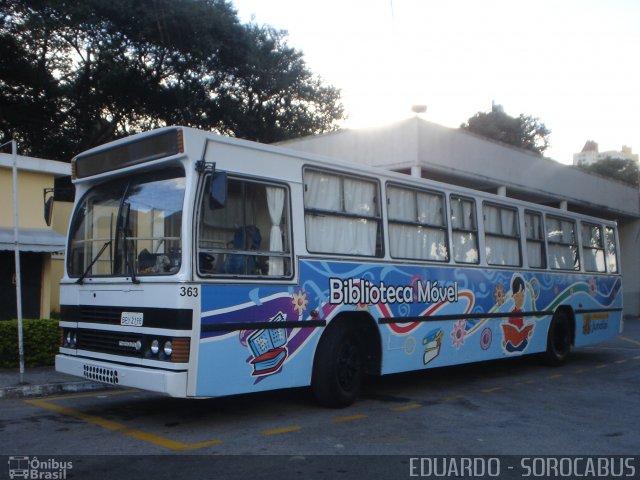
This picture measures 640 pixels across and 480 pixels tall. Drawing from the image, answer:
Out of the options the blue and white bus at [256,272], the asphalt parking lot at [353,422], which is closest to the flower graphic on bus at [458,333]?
the blue and white bus at [256,272]

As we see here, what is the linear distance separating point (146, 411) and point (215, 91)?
2730cm

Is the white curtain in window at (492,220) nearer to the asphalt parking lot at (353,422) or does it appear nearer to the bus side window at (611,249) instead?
the asphalt parking lot at (353,422)

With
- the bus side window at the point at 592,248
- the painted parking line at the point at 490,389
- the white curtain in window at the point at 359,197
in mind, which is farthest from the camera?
the bus side window at the point at 592,248

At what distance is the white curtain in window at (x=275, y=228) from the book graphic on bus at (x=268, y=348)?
0.51m

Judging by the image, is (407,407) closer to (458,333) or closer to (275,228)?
(458,333)

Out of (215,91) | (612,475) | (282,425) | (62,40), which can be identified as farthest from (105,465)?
(215,91)

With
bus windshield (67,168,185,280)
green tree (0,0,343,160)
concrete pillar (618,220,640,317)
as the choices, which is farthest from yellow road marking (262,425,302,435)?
concrete pillar (618,220,640,317)

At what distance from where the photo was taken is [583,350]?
16.5 m

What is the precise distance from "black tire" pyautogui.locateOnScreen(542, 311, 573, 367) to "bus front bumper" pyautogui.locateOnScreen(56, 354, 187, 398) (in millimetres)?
8436

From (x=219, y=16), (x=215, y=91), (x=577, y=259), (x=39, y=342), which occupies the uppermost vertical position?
(x=219, y=16)

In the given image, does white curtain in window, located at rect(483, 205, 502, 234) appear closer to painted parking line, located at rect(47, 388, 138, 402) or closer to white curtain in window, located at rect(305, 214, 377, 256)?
white curtain in window, located at rect(305, 214, 377, 256)

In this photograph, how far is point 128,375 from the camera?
6.62 metres

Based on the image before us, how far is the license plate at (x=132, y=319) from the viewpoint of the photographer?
22.2 ft

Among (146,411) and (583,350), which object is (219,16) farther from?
(146,411)
